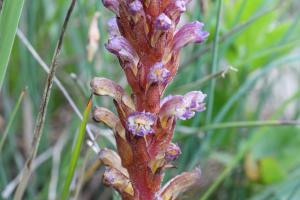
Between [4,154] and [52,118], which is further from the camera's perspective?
[52,118]

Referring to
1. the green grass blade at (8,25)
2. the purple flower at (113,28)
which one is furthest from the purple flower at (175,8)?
the green grass blade at (8,25)

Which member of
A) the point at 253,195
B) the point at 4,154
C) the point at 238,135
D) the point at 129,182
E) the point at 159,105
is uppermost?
the point at 159,105

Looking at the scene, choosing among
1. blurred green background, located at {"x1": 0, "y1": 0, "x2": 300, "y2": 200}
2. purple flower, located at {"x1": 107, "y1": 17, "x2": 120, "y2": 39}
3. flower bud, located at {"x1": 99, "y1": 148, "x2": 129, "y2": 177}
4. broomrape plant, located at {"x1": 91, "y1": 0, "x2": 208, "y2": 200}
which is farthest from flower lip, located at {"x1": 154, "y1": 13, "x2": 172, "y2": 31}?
blurred green background, located at {"x1": 0, "y1": 0, "x2": 300, "y2": 200}

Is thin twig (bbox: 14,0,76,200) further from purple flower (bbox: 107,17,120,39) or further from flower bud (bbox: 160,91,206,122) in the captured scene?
flower bud (bbox: 160,91,206,122)

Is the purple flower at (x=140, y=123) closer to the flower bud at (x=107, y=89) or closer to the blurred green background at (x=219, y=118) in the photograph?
the flower bud at (x=107, y=89)

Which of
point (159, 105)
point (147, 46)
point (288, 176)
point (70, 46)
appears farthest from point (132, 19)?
point (70, 46)

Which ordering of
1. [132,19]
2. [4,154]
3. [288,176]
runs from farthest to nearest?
1. [4,154]
2. [288,176]
3. [132,19]

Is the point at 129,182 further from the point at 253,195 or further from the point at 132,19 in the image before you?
the point at 253,195
